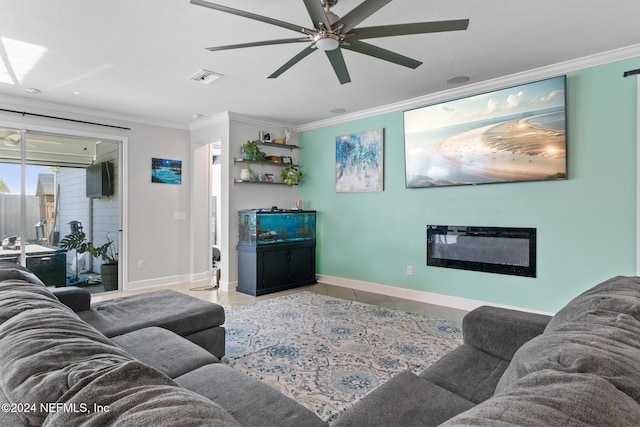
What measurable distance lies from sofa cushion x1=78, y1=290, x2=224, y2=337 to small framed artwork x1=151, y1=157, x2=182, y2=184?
3273 mm

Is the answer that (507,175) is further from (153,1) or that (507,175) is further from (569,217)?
(153,1)

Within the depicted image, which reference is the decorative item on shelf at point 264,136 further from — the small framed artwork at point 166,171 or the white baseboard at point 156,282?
the white baseboard at point 156,282

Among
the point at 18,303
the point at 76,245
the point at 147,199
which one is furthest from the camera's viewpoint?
the point at 147,199

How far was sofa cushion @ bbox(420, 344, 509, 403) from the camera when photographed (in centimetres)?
139

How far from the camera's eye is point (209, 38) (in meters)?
2.87

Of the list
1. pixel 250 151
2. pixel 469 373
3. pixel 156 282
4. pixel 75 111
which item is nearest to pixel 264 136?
pixel 250 151

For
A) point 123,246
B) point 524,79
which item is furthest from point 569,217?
point 123,246

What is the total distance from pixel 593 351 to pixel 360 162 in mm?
4547

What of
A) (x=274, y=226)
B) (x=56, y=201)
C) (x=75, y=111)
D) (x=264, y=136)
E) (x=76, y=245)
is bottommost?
(x=76, y=245)

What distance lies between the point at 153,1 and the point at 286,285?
Answer: 153 inches

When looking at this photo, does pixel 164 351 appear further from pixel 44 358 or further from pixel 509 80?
pixel 509 80

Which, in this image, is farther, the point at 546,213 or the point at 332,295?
the point at 332,295

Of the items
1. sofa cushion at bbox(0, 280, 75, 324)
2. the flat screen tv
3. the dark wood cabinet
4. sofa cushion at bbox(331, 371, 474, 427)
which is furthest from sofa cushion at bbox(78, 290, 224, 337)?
the flat screen tv

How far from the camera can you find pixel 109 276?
203 inches
